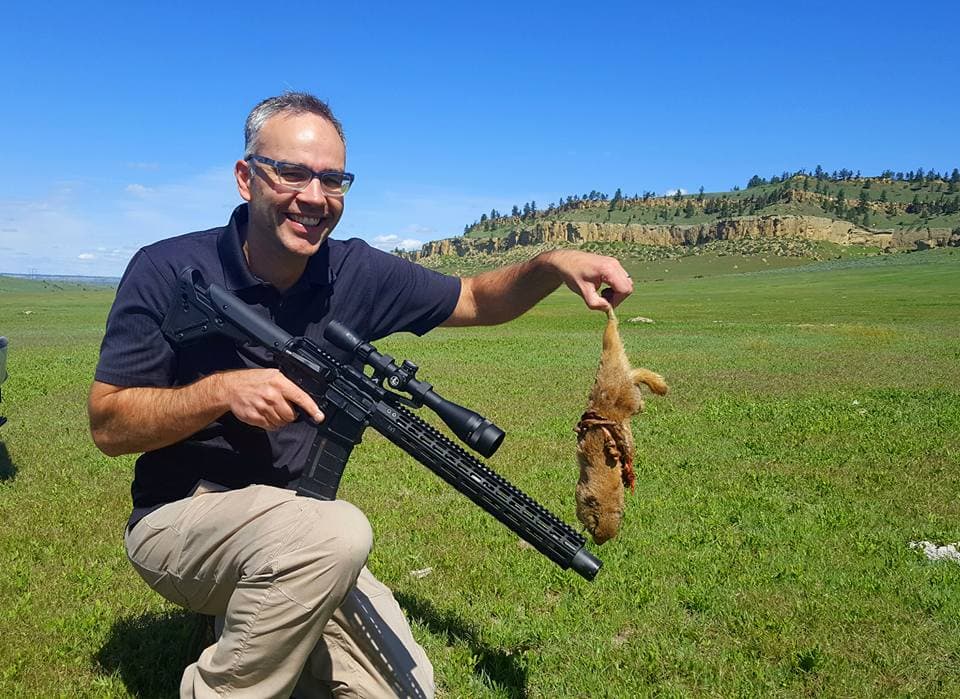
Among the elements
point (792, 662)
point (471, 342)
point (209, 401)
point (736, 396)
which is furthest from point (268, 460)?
point (471, 342)

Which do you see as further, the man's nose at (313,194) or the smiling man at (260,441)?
the man's nose at (313,194)

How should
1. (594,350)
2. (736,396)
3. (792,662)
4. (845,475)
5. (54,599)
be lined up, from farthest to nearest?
1. (594,350)
2. (736,396)
3. (845,475)
4. (54,599)
5. (792,662)

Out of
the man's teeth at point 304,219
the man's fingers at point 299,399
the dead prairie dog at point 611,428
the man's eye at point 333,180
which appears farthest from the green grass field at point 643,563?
the man's eye at point 333,180

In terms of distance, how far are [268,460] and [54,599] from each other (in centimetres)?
295

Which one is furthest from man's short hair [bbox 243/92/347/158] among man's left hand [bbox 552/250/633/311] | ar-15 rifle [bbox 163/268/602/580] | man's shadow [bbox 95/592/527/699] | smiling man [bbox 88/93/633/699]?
man's shadow [bbox 95/592/527/699]

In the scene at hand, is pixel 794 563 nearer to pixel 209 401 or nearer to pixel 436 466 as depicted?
pixel 436 466

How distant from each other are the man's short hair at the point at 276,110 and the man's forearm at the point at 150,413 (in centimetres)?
148

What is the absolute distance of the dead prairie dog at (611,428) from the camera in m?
4.40

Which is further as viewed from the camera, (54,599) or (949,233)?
(949,233)

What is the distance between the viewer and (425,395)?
13.0 feet

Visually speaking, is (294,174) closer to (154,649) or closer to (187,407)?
(187,407)

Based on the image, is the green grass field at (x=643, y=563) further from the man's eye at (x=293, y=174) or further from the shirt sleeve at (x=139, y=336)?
the man's eye at (x=293, y=174)

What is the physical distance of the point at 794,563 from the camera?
6762mm

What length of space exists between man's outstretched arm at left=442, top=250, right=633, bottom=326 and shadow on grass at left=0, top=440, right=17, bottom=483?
24.0ft
